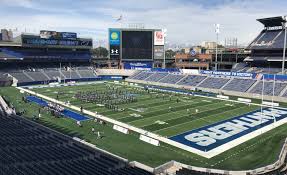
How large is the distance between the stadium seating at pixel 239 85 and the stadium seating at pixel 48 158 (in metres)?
44.0

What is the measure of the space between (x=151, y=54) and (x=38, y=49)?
36.2 m

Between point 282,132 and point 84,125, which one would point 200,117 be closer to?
point 282,132

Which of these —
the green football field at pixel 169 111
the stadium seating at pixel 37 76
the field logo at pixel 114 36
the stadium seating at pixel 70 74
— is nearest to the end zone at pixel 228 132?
the green football field at pixel 169 111

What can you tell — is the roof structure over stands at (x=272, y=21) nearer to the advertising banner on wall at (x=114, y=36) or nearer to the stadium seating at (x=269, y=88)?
the stadium seating at (x=269, y=88)

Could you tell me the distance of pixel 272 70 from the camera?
3024 inches

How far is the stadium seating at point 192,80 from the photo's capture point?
72.3 metres

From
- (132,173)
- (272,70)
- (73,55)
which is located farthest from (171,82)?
(132,173)

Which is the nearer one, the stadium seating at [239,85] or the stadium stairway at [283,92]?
the stadium stairway at [283,92]

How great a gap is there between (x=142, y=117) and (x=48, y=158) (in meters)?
20.5

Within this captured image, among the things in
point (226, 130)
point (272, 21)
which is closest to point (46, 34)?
point (272, 21)

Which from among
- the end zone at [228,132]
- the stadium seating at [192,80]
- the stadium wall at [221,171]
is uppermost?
the stadium seating at [192,80]

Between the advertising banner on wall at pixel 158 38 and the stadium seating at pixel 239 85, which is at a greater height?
the advertising banner on wall at pixel 158 38

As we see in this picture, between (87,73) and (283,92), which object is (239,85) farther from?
(87,73)

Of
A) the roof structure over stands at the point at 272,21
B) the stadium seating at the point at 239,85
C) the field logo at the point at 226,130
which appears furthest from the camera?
the roof structure over stands at the point at 272,21
